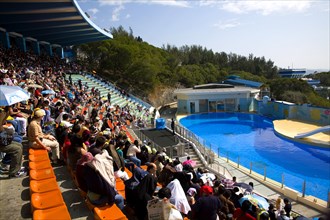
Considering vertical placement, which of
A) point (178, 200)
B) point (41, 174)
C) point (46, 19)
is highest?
point (46, 19)

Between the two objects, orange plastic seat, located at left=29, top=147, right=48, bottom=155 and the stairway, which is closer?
orange plastic seat, located at left=29, top=147, right=48, bottom=155

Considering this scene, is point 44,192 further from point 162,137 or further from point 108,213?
point 162,137

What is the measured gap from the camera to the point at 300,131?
20828mm

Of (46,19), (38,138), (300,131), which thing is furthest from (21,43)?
(300,131)

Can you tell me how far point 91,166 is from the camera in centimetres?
396

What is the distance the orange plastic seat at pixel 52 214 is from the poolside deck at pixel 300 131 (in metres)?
18.1

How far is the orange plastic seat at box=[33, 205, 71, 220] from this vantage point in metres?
3.46

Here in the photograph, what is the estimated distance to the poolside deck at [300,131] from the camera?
17.8m

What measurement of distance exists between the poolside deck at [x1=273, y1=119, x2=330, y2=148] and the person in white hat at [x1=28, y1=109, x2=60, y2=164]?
17.3 m

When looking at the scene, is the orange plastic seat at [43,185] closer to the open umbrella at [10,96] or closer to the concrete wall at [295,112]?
the open umbrella at [10,96]

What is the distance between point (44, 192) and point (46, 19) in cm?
2068

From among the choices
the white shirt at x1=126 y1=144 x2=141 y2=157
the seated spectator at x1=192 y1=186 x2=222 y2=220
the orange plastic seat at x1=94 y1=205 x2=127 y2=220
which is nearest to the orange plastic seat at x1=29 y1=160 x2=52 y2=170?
the orange plastic seat at x1=94 y1=205 x2=127 y2=220

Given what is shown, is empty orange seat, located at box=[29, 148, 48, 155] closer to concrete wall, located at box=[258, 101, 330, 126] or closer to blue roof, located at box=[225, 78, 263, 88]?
concrete wall, located at box=[258, 101, 330, 126]

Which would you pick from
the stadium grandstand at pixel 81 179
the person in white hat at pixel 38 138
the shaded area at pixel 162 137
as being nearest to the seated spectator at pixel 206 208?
the stadium grandstand at pixel 81 179
